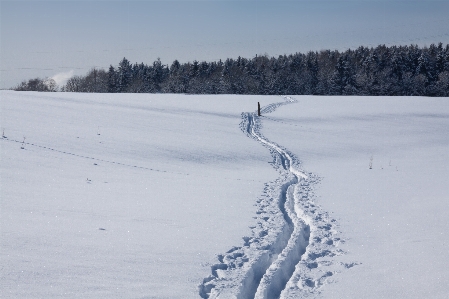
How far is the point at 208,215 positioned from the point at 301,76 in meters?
74.8

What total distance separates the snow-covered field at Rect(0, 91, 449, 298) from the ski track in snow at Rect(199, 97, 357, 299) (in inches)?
1.1

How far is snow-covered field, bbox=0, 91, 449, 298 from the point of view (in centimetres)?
556

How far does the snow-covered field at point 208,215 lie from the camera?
5.56 meters

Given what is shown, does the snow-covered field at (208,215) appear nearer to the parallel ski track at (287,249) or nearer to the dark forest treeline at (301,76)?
the parallel ski track at (287,249)

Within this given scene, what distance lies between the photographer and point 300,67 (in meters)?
87.0

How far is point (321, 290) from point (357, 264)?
1152 millimetres

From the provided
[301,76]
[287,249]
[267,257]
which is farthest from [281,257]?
[301,76]

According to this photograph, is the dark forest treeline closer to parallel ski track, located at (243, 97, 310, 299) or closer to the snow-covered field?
the snow-covered field

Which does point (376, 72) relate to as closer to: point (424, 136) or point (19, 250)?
point (424, 136)

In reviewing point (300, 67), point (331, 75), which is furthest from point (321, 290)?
point (300, 67)

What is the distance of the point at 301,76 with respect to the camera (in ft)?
264

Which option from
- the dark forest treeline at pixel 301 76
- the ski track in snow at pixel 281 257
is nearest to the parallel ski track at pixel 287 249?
the ski track in snow at pixel 281 257

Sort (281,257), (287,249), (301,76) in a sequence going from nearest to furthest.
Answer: (281,257), (287,249), (301,76)

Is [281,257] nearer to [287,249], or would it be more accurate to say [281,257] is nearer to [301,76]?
[287,249]
